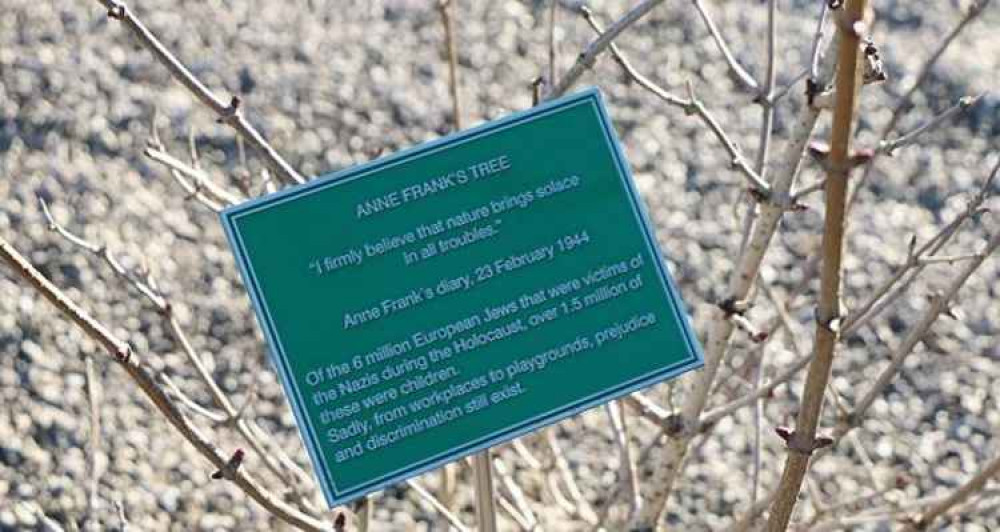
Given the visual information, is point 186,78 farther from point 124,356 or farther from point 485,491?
point 485,491

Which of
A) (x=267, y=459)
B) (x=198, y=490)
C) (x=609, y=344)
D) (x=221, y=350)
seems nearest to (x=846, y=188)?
(x=609, y=344)

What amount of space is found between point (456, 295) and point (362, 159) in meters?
2.50

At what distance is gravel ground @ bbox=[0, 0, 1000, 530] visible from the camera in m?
3.39

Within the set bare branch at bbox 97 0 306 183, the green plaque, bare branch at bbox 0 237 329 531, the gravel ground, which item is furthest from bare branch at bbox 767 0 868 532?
the gravel ground

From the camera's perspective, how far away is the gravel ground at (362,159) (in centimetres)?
339

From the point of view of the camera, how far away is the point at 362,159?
4.20 metres

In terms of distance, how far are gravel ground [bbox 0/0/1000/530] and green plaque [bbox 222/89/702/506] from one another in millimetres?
947

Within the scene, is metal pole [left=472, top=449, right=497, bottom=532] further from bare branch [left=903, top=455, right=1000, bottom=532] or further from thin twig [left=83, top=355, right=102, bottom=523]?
thin twig [left=83, top=355, right=102, bottom=523]

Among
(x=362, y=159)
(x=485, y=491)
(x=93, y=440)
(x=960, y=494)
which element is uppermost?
(x=362, y=159)

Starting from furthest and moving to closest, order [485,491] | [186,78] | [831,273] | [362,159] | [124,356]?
[362,159] → [485,491] → [186,78] → [124,356] → [831,273]

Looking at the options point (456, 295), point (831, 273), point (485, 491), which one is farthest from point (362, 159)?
point (831, 273)

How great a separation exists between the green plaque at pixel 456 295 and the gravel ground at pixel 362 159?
0.95 meters

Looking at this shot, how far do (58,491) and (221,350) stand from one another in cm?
51

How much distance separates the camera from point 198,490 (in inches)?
132
